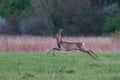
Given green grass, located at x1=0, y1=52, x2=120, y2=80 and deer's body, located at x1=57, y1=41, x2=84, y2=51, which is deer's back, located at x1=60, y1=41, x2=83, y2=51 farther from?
green grass, located at x1=0, y1=52, x2=120, y2=80

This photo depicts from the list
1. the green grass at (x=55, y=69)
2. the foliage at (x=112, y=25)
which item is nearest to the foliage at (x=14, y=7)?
the foliage at (x=112, y=25)

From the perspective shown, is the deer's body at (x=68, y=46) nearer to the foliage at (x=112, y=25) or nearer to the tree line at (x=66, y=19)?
the tree line at (x=66, y=19)

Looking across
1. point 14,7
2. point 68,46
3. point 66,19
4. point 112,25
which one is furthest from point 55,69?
point 14,7

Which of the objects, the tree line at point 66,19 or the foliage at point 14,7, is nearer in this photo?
the tree line at point 66,19

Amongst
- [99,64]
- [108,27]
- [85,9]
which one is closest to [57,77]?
[99,64]

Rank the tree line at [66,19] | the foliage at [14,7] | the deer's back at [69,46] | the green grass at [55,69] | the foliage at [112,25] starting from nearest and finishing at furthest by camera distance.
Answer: the green grass at [55,69] < the deer's back at [69,46] < the foliage at [112,25] < the tree line at [66,19] < the foliage at [14,7]

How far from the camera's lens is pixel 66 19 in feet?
161

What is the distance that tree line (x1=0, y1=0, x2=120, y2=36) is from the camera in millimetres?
47375

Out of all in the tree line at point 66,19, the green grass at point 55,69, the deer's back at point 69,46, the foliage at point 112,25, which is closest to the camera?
the green grass at point 55,69

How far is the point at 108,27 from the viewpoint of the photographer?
4659cm

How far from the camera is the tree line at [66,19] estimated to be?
155 ft

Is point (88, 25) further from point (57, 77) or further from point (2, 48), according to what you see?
point (57, 77)

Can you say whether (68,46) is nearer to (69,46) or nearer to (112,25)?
(69,46)

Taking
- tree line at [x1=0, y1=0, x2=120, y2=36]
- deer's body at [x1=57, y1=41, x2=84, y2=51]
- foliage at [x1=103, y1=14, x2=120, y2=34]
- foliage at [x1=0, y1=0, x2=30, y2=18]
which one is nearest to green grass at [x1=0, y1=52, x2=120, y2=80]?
deer's body at [x1=57, y1=41, x2=84, y2=51]
